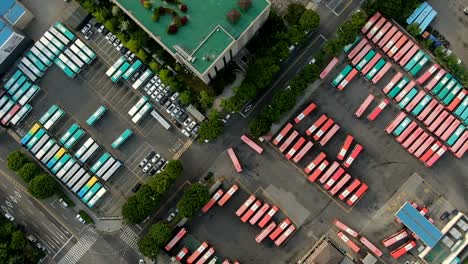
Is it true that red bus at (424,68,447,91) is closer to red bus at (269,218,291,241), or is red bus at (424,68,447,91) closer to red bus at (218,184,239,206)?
red bus at (269,218,291,241)

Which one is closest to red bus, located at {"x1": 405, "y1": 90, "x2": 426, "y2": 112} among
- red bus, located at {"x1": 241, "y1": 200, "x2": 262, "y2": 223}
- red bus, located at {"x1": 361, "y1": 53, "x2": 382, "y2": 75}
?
red bus, located at {"x1": 361, "y1": 53, "x2": 382, "y2": 75}

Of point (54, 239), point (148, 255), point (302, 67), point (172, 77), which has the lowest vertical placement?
point (54, 239)

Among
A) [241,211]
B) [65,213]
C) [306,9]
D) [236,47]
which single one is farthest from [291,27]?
[65,213]

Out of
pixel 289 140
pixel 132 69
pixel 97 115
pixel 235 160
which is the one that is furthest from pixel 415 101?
pixel 97 115

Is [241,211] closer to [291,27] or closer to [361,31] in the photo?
[291,27]

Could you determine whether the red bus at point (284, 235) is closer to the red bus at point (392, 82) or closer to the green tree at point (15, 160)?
the red bus at point (392, 82)

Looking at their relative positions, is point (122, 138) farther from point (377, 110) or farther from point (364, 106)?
point (377, 110)

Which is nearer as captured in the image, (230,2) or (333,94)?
(230,2)
